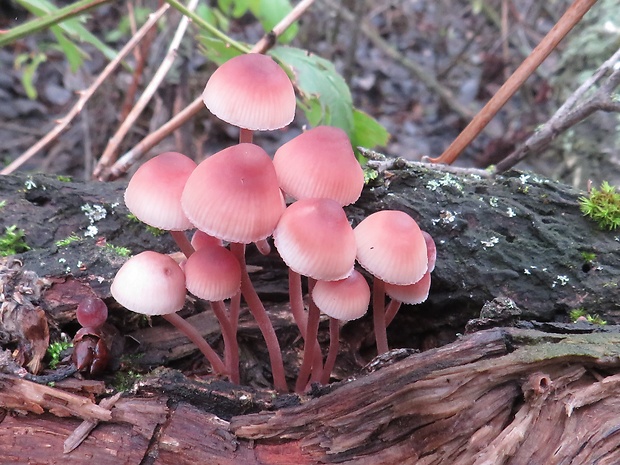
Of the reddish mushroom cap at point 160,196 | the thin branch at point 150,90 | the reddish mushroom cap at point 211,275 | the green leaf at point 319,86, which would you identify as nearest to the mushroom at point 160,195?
the reddish mushroom cap at point 160,196

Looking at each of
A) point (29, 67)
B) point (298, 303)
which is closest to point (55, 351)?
point (298, 303)

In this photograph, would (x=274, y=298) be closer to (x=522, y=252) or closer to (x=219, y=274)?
(x=219, y=274)

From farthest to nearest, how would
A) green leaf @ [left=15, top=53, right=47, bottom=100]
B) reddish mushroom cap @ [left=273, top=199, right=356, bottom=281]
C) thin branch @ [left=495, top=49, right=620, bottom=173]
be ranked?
green leaf @ [left=15, top=53, right=47, bottom=100] < thin branch @ [left=495, top=49, right=620, bottom=173] < reddish mushroom cap @ [left=273, top=199, right=356, bottom=281]

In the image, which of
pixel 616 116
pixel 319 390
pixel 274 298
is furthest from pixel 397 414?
pixel 616 116

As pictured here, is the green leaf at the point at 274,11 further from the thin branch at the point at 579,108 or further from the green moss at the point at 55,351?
A: the green moss at the point at 55,351

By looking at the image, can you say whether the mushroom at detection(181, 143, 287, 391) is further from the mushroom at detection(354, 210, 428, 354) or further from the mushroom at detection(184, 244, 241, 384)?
the mushroom at detection(354, 210, 428, 354)

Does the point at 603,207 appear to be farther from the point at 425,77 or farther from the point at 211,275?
the point at 425,77

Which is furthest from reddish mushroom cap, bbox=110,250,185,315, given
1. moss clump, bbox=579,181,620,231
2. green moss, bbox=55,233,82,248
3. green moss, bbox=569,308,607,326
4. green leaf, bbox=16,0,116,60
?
moss clump, bbox=579,181,620,231
